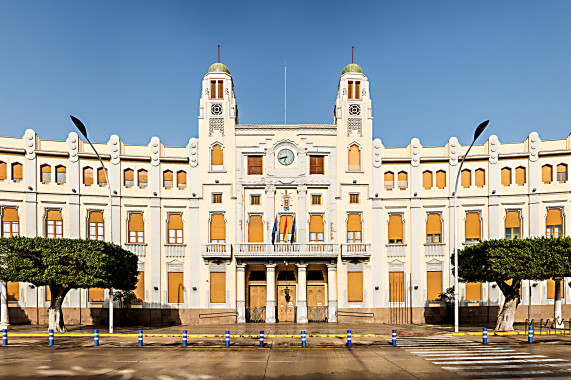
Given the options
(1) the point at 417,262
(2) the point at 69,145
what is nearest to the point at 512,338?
(1) the point at 417,262

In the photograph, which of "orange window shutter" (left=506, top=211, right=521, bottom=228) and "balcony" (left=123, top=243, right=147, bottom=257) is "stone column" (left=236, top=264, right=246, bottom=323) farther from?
"orange window shutter" (left=506, top=211, right=521, bottom=228)

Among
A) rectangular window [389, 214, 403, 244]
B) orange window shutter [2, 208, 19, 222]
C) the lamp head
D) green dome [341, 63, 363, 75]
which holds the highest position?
green dome [341, 63, 363, 75]

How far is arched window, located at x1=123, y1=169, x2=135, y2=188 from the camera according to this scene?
148 ft

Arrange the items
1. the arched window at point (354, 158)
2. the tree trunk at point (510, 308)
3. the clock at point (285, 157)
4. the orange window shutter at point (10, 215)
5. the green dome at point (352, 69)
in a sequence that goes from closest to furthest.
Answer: the tree trunk at point (510, 308) < the orange window shutter at point (10, 215) < the clock at point (285, 157) < the arched window at point (354, 158) < the green dome at point (352, 69)

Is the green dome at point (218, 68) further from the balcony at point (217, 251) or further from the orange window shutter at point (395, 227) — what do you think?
the orange window shutter at point (395, 227)

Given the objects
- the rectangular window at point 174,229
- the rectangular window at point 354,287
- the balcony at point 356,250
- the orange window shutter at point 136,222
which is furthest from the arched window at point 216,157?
the rectangular window at point 354,287

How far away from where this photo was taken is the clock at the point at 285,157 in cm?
4612

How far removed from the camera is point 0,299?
40781 mm

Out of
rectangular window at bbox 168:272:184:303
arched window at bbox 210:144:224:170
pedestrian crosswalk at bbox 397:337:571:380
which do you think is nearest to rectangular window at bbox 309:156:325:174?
arched window at bbox 210:144:224:170

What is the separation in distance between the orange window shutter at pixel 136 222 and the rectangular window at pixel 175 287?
574 centimetres

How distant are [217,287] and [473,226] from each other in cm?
2747

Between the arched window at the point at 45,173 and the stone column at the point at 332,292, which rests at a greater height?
the arched window at the point at 45,173

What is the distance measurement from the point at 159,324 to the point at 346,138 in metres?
27.5

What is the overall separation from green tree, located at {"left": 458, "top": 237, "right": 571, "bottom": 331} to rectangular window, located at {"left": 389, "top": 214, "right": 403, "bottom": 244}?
10.8 meters
